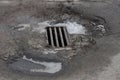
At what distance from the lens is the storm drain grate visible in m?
4.61

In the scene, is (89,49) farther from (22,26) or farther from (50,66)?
(22,26)

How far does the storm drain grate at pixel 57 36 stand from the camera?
4.61 m

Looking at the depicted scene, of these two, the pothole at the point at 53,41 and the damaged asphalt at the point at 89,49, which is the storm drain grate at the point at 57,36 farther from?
the damaged asphalt at the point at 89,49

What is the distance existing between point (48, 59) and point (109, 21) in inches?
65.9

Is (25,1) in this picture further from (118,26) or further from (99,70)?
(99,70)

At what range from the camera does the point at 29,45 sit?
14.7 feet

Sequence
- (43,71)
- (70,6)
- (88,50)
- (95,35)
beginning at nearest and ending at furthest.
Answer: (43,71), (88,50), (95,35), (70,6)

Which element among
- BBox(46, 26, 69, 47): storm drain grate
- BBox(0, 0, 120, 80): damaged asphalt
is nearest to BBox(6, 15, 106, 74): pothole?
BBox(46, 26, 69, 47): storm drain grate

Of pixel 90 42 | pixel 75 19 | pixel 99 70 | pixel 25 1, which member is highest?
pixel 25 1

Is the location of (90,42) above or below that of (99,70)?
above

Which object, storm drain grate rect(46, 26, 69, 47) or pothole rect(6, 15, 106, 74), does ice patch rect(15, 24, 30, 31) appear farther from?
storm drain grate rect(46, 26, 69, 47)

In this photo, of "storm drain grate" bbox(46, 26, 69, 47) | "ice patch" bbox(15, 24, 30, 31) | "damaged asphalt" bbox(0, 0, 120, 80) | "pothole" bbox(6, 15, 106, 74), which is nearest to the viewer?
"damaged asphalt" bbox(0, 0, 120, 80)

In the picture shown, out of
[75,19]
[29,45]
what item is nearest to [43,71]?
[29,45]

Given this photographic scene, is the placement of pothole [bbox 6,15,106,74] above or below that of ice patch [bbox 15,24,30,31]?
below
